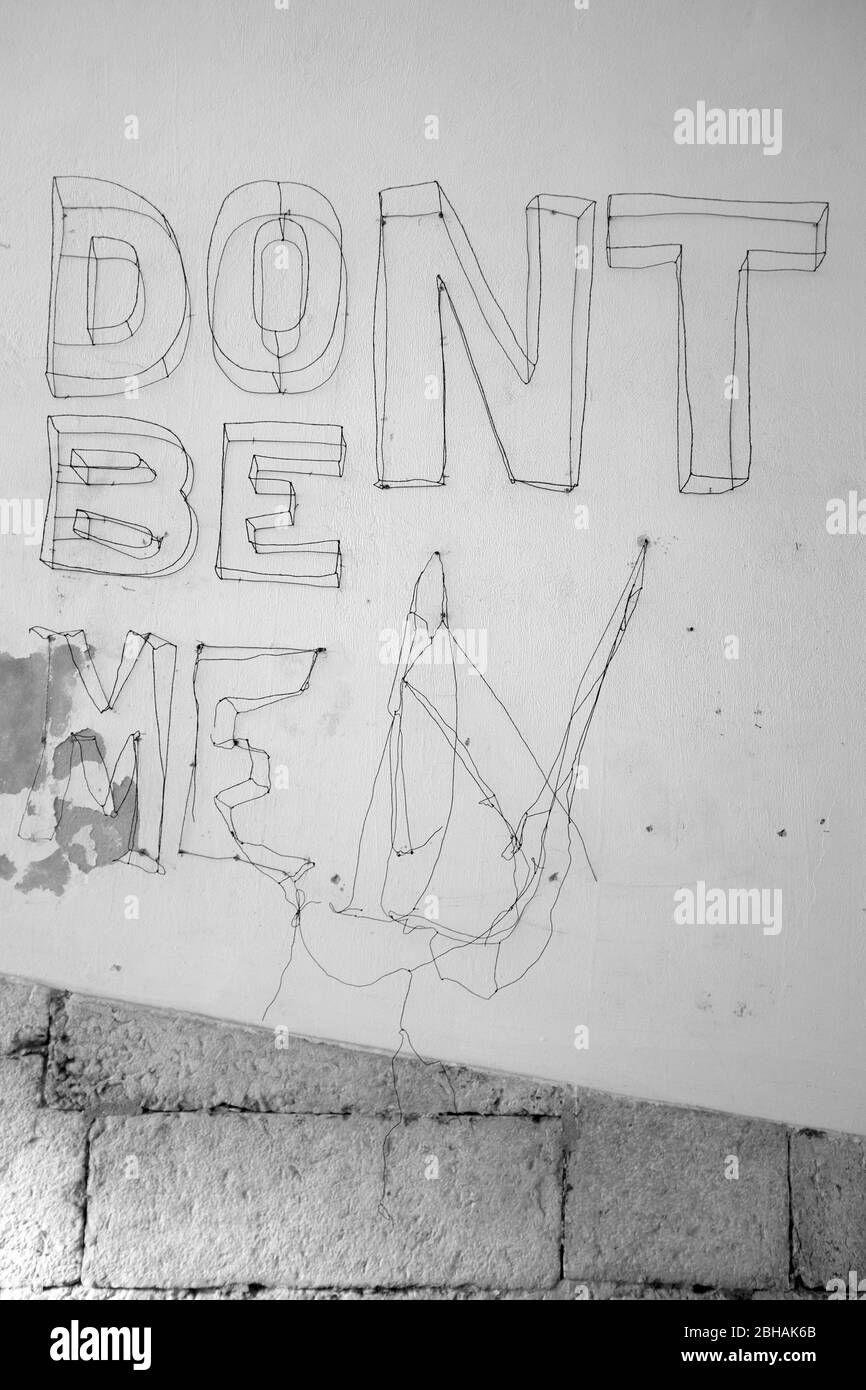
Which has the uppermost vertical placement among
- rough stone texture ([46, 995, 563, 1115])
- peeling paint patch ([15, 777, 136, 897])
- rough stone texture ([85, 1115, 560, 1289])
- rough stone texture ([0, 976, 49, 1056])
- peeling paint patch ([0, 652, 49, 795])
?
peeling paint patch ([0, 652, 49, 795])

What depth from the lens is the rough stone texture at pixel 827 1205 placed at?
206cm

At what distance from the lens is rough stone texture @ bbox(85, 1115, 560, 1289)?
203 centimetres

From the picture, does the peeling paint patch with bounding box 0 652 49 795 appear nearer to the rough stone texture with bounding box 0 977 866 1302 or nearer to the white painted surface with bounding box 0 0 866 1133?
the white painted surface with bounding box 0 0 866 1133

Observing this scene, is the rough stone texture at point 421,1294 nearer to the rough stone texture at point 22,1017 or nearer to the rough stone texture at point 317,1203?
the rough stone texture at point 317,1203

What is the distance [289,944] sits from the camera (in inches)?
83.1

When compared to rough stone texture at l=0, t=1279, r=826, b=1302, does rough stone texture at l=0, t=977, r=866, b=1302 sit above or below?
above

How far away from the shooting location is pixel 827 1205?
2076 millimetres

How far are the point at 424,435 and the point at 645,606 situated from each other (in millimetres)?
558

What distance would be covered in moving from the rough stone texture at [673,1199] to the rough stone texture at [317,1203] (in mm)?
72

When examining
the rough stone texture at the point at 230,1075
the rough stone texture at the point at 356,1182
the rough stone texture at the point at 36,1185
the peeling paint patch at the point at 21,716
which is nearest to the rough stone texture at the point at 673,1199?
the rough stone texture at the point at 356,1182

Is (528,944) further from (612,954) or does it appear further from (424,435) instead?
(424,435)

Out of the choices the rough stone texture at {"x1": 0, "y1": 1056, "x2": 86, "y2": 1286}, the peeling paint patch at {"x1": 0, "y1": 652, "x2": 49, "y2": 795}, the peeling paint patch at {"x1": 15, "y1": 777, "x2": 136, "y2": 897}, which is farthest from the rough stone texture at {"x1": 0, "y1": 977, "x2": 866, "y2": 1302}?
the peeling paint patch at {"x1": 0, "y1": 652, "x2": 49, "y2": 795}

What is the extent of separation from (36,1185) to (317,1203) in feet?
1.75

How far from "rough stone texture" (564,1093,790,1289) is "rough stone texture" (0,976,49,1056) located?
41.8 inches
